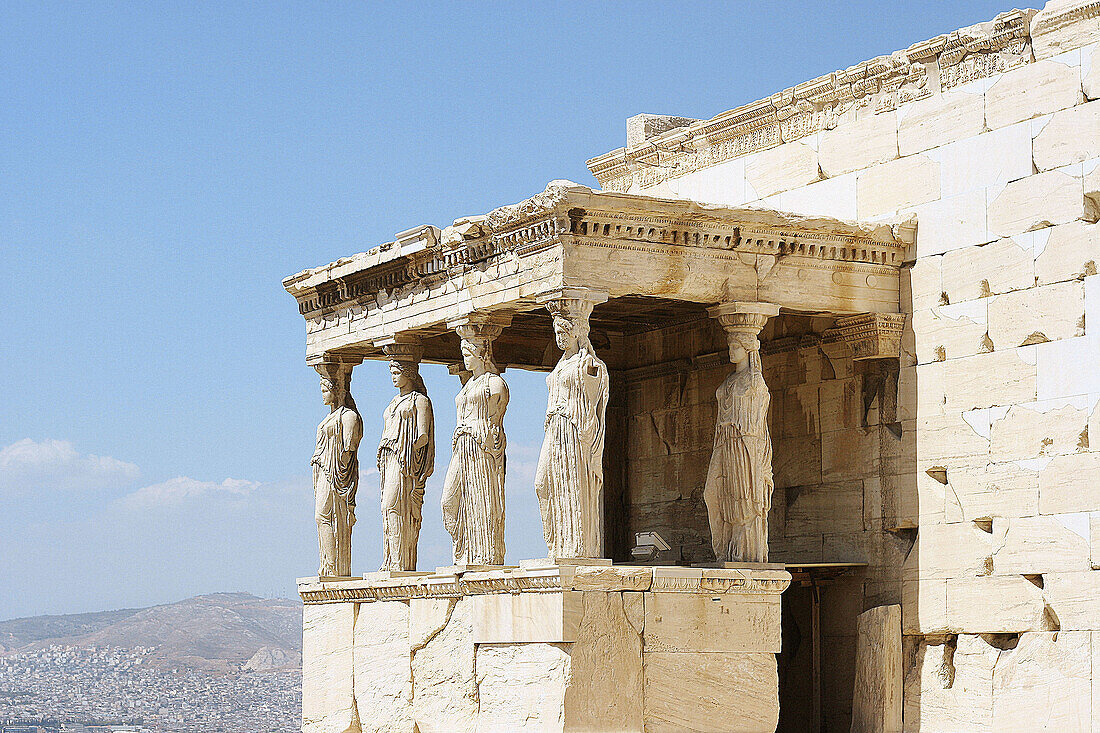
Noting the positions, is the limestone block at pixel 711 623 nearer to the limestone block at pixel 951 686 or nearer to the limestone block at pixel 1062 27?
the limestone block at pixel 951 686

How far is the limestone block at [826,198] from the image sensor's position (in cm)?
1487

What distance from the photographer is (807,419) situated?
15.2 m

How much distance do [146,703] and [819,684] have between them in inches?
967

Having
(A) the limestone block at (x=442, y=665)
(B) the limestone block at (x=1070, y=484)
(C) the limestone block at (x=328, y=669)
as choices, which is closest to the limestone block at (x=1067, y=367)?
(B) the limestone block at (x=1070, y=484)

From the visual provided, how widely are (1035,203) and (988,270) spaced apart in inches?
23.8

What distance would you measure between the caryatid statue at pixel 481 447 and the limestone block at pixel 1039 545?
11.7 ft

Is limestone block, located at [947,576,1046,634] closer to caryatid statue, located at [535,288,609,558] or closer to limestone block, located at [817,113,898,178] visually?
caryatid statue, located at [535,288,609,558]

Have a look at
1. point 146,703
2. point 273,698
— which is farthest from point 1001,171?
point 146,703

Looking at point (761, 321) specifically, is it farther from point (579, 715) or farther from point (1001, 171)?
point (579, 715)

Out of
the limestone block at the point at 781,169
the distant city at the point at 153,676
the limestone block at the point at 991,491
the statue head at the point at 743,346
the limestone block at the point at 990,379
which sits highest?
the limestone block at the point at 781,169

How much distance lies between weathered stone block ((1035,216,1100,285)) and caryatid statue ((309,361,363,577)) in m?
6.05

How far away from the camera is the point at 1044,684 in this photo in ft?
42.2

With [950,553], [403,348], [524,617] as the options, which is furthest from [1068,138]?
[403,348]

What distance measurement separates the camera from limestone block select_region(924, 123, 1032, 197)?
13414 mm
